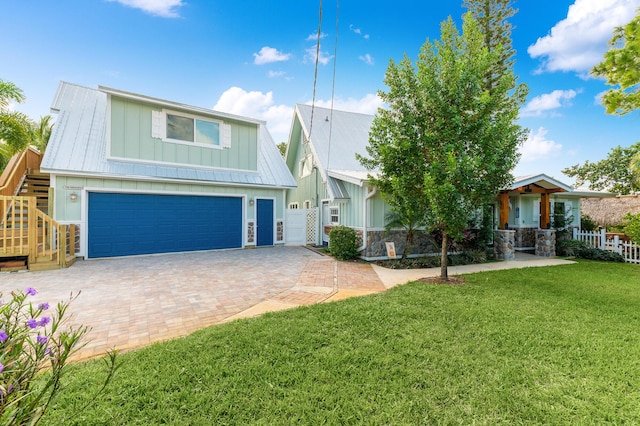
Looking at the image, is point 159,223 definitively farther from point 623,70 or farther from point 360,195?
point 623,70

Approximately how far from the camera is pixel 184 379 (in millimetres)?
2684

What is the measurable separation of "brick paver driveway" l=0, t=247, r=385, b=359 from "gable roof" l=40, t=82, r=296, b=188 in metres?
3.07

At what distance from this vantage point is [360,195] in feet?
32.8

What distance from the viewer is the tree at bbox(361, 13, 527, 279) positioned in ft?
20.0

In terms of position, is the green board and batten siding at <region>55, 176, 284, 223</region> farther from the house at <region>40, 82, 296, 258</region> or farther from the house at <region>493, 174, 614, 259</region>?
the house at <region>493, 174, 614, 259</region>

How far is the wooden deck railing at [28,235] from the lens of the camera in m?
6.92

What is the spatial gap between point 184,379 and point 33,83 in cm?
1372

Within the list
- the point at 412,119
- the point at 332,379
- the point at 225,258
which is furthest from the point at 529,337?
the point at 225,258

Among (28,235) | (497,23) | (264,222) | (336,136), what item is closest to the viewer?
(28,235)

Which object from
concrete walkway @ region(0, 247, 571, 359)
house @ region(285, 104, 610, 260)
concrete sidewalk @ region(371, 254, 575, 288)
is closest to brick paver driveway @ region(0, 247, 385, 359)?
concrete walkway @ region(0, 247, 571, 359)

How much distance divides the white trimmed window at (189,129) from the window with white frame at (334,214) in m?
5.32

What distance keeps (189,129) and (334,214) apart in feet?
22.9

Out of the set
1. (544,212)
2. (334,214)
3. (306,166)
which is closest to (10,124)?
(306,166)

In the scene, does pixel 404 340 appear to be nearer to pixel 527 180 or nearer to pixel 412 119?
pixel 412 119
